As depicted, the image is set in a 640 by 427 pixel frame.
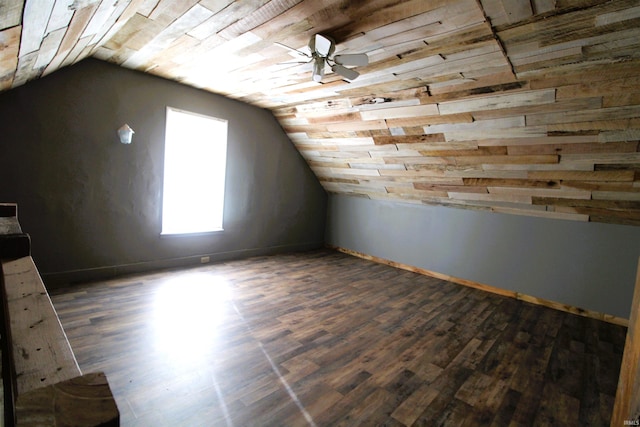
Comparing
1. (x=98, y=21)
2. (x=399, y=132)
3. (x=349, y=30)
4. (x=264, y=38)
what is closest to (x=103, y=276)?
(x=98, y=21)

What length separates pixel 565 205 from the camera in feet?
12.4

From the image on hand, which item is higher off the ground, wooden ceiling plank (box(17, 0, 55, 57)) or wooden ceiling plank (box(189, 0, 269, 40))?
wooden ceiling plank (box(189, 0, 269, 40))

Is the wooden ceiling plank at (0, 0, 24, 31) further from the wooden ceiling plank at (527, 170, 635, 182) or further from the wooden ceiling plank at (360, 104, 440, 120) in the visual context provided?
the wooden ceiling plank at (527, 170, 635, 182)

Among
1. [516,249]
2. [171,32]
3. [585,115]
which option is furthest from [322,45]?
[516,249]

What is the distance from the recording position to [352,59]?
255 cm

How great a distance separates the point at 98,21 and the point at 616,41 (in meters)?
3.45

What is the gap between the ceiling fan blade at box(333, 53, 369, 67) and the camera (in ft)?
8.22

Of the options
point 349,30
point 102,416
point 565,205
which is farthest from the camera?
point 565,205

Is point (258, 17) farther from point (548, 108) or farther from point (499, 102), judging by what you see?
point (548, 108)

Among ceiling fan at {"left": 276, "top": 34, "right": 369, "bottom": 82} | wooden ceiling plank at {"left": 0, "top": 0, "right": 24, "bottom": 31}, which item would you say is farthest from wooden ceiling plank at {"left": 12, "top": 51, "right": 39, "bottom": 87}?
ceiling fan at {"left": 276, "top": 34, "right": 369, "bottom": 82}

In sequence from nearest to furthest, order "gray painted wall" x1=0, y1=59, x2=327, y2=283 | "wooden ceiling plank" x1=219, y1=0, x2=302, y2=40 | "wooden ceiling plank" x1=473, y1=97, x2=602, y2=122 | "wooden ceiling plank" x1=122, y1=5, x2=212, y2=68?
1. "wooden ceiling plank" x1=219, y1=0, x2=302, y2=40
2. "wooden ceiling plank" x1=122, y1=5, x2=212, y2=68
3. "wooden ceiling plank" x1=473, y1=97, x2=602, y2=122
4. "gray painted wall" x1=0, y1=59, x2=327, y2=283

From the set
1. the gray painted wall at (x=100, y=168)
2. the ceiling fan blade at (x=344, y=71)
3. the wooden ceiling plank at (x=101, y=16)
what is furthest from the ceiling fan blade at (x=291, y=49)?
the gray painted wall at (x=100, y=168)

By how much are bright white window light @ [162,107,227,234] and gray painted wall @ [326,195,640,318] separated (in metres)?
2.83

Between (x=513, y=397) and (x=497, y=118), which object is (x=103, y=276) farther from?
(x=497, y=118)
